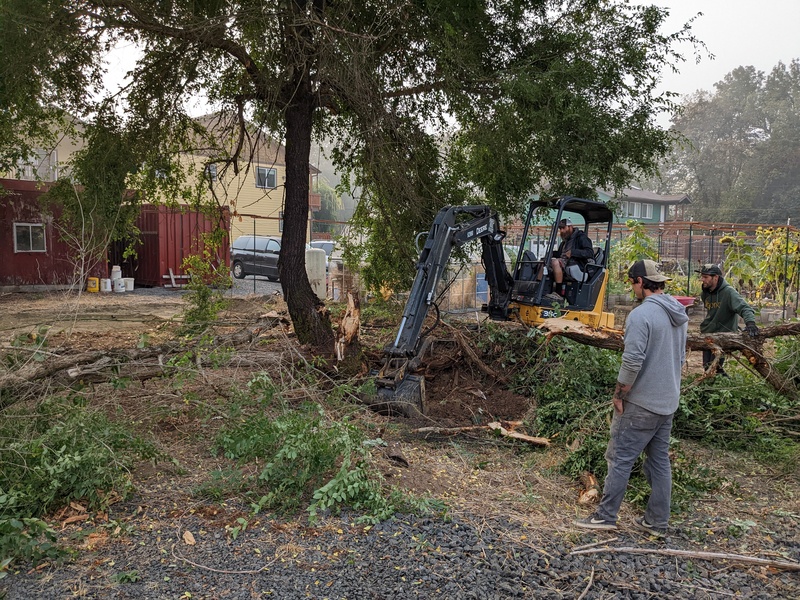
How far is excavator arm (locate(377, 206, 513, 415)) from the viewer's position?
7.72 metres

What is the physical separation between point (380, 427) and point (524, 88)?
4448 millimetres

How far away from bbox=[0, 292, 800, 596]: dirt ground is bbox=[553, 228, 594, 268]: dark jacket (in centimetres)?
232

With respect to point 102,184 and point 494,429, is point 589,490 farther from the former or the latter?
point 102,184

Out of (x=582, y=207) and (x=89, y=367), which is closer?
(x=89, y=367)

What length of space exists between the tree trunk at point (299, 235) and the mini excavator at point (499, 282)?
59.5 inches

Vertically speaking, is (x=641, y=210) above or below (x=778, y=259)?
above

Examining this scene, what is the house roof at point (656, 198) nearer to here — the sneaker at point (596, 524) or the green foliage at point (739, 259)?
the green foliage at point (739, 259)

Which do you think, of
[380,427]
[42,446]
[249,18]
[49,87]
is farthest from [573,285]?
[49,87]

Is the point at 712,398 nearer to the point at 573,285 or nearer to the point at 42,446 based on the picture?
the point at 573,285

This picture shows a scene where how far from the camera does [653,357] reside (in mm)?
4762

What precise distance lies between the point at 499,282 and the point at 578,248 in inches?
47.3

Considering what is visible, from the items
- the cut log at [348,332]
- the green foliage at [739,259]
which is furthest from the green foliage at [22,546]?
the green foliage at [739,259]

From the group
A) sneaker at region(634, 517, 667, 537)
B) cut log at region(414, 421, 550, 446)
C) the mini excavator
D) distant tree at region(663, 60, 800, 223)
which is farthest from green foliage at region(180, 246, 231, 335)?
distant tree at region(663, 60, 800, 223)

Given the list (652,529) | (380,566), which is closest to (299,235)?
(380,566)
